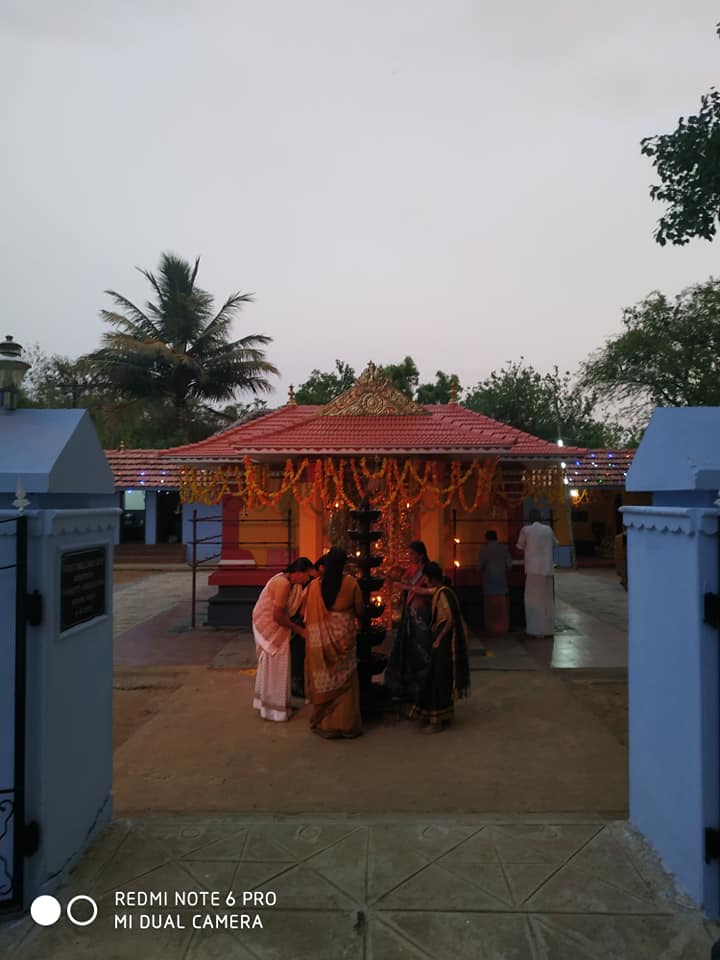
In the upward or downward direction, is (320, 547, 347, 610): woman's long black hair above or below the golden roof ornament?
below

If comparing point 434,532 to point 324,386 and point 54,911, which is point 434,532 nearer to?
point 54,911

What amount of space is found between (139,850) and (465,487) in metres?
7.61

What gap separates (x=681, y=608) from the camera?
296cm

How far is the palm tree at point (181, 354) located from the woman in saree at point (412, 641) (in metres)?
17.7

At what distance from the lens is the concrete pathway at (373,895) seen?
2.57 m

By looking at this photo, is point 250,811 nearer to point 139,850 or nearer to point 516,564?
point 139,850

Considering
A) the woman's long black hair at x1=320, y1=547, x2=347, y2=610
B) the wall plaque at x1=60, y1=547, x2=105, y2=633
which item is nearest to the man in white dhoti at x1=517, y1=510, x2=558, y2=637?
the woman's long black hair at x1=320, y1=547, x2=347, y2=610

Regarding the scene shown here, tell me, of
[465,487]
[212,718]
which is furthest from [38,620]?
[465,487]

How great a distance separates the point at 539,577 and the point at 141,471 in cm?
1384

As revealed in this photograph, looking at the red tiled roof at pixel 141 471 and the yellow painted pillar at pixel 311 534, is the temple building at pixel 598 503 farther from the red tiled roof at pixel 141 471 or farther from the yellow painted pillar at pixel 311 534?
the red tiled roof at pixel 141 471

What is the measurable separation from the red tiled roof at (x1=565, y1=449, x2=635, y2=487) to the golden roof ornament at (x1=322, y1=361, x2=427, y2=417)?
33.0 feet

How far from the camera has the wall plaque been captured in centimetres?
309

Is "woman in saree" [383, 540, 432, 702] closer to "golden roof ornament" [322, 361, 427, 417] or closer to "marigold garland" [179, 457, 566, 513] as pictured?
"marigold garland" [179, 457, 566, 513]

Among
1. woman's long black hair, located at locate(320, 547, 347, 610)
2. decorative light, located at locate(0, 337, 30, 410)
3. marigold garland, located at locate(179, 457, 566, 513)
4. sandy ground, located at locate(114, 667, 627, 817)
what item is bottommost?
sandy ground, located at locate(114, 667, 627, 817)
